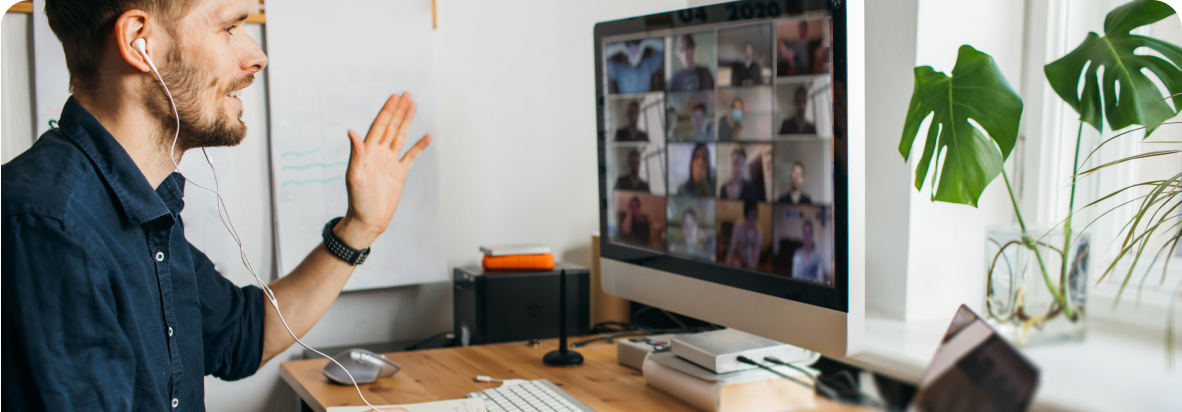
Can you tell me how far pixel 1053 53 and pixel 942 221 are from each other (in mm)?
406

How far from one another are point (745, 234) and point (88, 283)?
820 mm

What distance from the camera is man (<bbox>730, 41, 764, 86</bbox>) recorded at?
993mm

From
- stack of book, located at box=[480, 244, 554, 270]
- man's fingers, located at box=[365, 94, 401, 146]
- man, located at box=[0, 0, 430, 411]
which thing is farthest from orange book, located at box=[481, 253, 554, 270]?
man's fingers, located at box=[365, 94, 401, 146]

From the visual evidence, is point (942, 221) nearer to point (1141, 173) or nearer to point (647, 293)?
point (1141, 173)

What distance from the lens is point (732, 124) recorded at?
1.03m

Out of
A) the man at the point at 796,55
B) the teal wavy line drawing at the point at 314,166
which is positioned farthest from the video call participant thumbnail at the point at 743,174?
the teal wavy line drawing at the point at 314,166

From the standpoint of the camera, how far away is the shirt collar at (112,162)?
848 mm

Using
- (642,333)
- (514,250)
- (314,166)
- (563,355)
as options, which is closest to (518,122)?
(514,250)

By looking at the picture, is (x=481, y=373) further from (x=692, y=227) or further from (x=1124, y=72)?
(x=1124, y=72)

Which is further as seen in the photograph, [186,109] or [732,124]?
[732,124]

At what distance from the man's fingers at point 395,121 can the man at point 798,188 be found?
607 millimetres

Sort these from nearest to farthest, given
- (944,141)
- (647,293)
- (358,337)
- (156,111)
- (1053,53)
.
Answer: (156,111), (944,141), (647,293), (1053,53), (358,337)

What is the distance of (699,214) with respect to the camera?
1124 millimetres

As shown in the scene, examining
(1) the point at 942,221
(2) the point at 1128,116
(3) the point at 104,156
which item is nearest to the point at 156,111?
(3) the point at 104,156
